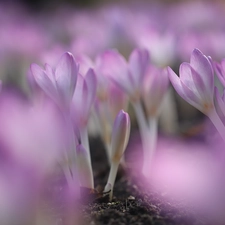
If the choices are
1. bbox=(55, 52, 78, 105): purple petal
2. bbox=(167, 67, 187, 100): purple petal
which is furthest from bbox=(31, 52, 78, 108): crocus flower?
bbox=(167, 67, 187, 100): purple petal

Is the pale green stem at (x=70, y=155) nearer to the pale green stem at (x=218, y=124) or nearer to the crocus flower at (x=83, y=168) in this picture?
the crocus flower at (x=83, y=168)

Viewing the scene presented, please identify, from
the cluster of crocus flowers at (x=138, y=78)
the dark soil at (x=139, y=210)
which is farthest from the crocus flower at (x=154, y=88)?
the dark soil at (x=139, y=210)

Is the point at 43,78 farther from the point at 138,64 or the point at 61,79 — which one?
the point at 138,64

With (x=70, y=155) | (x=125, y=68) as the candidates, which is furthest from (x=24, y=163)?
(x=125, y=68)

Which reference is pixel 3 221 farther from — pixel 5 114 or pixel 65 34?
pixel 65 34

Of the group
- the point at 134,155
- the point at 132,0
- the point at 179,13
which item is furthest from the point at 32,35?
the point at 132,0

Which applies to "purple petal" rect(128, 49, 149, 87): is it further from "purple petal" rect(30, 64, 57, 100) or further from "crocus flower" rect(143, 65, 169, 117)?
"purple petal" rect(30, 64, 57, 100)

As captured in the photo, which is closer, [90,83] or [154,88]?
[90,83]
